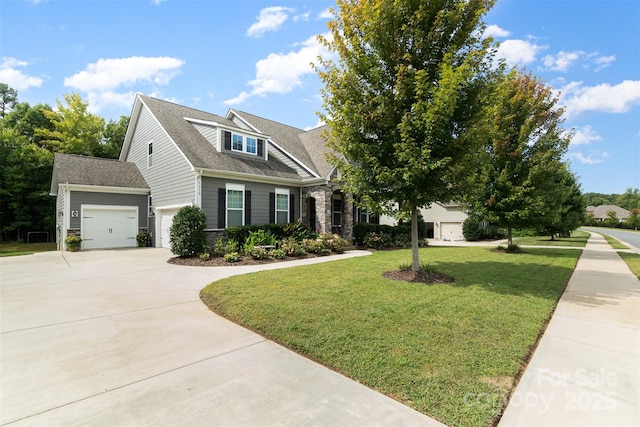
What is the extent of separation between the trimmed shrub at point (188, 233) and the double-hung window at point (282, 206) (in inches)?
169

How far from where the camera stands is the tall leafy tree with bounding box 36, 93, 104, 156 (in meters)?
23.3

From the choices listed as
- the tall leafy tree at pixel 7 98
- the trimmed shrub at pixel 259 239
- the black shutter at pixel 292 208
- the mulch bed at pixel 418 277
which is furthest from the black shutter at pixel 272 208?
the tall leafy tree at pixel 7 98

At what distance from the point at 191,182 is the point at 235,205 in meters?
2.13

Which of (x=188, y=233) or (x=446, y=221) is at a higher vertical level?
(x=446, y=221)

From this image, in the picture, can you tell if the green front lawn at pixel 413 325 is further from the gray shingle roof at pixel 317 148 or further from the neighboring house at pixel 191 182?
the gray shingle roof at pixel 317 148

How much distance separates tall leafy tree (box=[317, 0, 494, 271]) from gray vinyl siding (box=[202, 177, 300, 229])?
7.14 m

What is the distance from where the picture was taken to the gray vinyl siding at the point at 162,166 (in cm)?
1309

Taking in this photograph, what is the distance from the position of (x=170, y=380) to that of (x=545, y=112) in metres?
17.4

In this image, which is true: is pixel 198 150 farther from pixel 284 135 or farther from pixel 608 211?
pixel 608 211

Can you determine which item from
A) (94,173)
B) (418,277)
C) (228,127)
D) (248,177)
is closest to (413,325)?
(418,277)

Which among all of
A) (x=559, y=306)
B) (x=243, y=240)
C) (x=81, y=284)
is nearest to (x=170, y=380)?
(x=81, y=284)

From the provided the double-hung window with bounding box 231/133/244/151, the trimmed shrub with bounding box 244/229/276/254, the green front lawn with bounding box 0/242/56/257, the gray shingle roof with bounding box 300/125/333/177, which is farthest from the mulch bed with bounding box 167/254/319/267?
the green front lawn with bounding box 0/242/56/257

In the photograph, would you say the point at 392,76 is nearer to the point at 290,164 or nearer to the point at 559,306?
the point at 559,306

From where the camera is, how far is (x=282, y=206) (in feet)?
50.0
